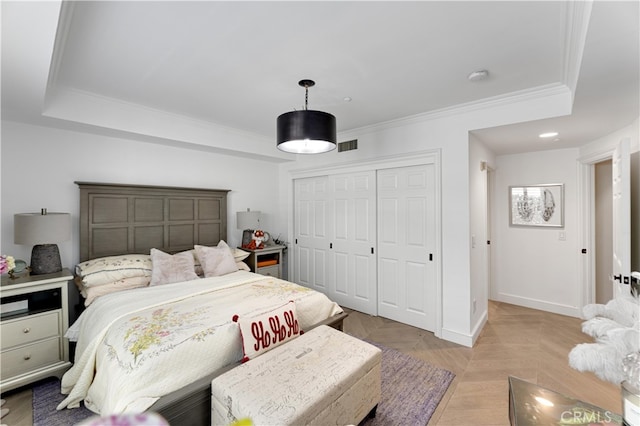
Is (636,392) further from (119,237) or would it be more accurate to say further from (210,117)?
(119,237)

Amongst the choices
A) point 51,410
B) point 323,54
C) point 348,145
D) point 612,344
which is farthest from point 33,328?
point 348,145

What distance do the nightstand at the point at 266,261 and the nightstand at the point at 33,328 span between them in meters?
2.03

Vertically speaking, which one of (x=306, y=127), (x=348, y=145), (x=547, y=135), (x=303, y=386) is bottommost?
(x=303, y=386)

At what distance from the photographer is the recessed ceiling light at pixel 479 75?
7.39 ft

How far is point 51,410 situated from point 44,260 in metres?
1.26

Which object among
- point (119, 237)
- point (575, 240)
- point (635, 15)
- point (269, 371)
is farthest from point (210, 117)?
point (575, 240)

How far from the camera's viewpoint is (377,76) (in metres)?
2.34

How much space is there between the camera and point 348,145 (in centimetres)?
402

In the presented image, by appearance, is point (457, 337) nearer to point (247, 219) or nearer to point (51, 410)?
point (247, 219)

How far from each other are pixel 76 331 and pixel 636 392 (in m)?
3.47

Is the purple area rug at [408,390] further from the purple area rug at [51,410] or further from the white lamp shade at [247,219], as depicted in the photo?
the white lamp shade at [247,219]

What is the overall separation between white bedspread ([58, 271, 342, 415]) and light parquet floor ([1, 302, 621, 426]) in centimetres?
64

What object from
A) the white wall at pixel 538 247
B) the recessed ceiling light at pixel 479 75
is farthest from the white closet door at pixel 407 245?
the white wall at pixel 538 247

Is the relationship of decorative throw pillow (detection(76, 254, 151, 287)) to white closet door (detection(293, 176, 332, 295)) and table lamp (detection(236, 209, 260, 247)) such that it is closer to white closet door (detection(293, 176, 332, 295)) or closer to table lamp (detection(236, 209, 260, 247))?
table lamp (detection(236, 209, 260, 247))
